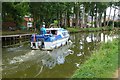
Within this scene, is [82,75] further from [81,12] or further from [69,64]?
[81,12]

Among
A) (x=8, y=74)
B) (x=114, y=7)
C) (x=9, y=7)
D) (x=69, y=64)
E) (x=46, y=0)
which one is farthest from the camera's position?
(x=114, y=7)

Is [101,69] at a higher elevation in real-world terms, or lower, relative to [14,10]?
lower

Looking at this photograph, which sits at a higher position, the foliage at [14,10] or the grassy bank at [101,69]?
the foliage at [14,10]

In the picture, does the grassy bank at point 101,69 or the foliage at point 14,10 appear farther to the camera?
the foliage at point 14,10

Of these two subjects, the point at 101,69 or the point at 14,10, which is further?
the point at 14,10

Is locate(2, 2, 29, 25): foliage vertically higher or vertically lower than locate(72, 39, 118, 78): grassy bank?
higher

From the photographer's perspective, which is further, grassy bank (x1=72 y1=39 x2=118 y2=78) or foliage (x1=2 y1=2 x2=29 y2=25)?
foliage (x1=2 y1=2 x2=29 y2=25)

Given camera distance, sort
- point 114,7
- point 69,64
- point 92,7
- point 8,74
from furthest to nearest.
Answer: point 114,7 < point 92,7 < point 69,64 < point 8,74

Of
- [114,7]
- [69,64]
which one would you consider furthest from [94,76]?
[114,7]

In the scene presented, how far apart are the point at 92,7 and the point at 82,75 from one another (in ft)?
209

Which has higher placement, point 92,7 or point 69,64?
point 92,7

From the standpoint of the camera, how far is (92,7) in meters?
75.0

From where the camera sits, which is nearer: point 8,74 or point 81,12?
point 8,74

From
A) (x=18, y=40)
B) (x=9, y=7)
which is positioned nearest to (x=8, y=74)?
(x=18, y=40)
